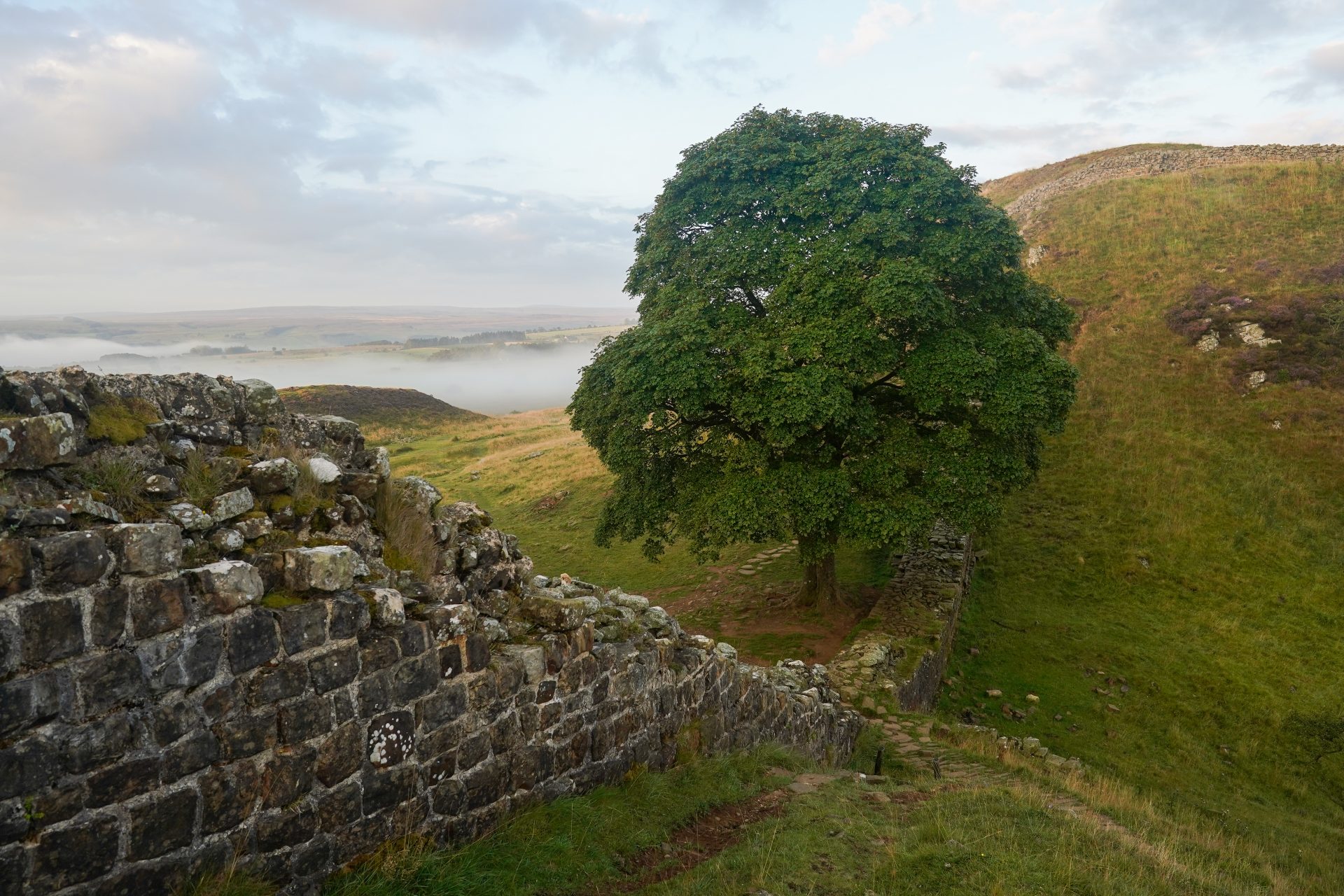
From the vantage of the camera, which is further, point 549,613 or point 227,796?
point 549,613

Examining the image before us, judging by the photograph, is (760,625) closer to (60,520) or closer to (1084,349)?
(60,520)

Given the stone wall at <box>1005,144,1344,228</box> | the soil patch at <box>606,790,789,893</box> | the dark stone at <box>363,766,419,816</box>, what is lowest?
the soil patch at <box>606,790,789,893</box>

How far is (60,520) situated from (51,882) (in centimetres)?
177

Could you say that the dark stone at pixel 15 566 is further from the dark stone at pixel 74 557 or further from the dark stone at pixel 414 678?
the dark stone at pixel 414 678

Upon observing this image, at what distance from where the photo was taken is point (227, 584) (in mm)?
4109

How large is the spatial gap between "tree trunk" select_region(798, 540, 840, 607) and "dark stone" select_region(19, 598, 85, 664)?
1538 centimetres

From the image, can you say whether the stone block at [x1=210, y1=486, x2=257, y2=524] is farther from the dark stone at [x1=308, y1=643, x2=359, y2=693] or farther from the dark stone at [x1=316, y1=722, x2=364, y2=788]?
the dark stone at [x1=316, y1=722, x2=364, y2=788]

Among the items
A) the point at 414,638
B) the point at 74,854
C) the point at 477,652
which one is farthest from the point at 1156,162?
the point at 74,854

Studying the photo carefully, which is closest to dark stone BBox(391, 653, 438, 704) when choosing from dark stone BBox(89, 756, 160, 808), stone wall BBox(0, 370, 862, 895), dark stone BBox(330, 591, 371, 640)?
stone wall BBox(0, 370, 862, 895)

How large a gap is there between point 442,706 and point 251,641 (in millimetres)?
1584

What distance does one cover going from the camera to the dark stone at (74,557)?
348cm

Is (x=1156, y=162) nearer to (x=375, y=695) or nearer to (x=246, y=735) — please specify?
(x=375, y=695)

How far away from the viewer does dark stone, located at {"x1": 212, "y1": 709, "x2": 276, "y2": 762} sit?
13.5 feet

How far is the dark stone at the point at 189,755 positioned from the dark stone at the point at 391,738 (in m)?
1.00
